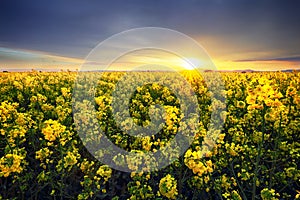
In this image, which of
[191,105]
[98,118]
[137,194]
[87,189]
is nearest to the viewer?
[137,194]

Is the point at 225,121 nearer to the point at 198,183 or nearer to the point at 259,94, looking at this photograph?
the point at 198,183

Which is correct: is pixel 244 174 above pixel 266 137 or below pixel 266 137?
below

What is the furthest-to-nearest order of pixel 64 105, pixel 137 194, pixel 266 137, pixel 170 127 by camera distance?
pixel 64 105 → pixel 266 137 → pixel 170 127 → pixel 137 194

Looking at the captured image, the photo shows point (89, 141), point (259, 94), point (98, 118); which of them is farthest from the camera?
point (98, 118)

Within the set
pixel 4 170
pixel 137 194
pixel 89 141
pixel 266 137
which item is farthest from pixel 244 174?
pixel 4 170

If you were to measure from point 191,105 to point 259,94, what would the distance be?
460cm

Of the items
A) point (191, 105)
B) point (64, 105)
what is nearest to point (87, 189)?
point (64, 105)

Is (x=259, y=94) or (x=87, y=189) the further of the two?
(x=87, y=189)

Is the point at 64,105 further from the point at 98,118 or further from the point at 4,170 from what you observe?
the point at 4,170

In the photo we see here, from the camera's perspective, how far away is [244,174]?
3900 mm

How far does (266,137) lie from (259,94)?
1802mm

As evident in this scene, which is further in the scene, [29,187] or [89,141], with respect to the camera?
[89,141]

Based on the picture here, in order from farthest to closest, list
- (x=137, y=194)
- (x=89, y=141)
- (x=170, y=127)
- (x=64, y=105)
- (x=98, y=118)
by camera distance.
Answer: (x=64, y=105) < (x=98, y=118) < (x=89, y=141) < (x=170, y=127) < (x=137, y=194)

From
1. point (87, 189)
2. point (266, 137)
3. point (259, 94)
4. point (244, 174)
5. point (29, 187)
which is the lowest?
point (29, 187)
